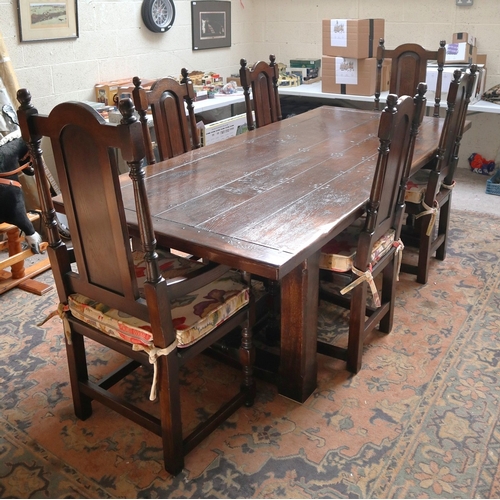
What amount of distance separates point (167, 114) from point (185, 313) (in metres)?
1.29

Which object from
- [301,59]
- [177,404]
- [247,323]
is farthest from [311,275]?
[301,59]

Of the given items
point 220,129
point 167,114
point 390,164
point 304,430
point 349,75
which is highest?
point 349,75

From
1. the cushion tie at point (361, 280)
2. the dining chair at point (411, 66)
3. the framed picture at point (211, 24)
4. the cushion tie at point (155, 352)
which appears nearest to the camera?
the cushion tie at point (155, 352)

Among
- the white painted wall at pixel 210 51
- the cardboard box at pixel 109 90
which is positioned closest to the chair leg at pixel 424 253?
the cardboard box at pixel 109 90

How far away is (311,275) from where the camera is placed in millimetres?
1931

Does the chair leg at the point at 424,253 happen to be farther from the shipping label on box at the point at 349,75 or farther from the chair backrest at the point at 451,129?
the shipping label on box at the point at 349,75

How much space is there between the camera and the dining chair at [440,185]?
2.62 metres

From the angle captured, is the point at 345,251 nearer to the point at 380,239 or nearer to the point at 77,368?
the point at 380,239

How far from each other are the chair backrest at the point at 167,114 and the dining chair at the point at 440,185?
46.8 inches

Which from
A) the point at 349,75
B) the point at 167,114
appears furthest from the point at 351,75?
the point at 167,114

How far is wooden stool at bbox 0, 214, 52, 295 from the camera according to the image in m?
2.90

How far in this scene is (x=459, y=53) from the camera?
4191 mm

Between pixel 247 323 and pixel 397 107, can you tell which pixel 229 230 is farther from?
pixel 397 107

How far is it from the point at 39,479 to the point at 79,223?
0.84m
